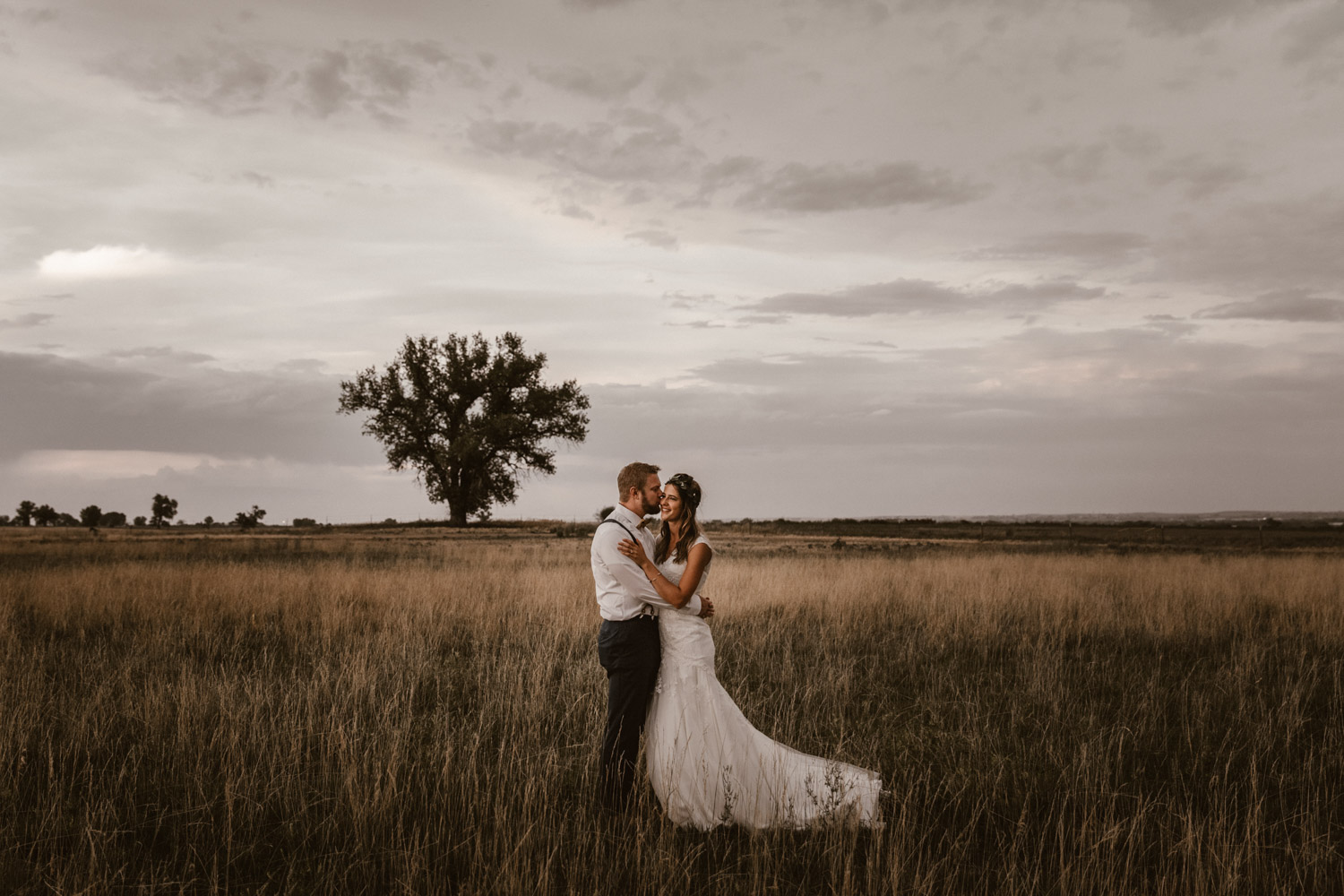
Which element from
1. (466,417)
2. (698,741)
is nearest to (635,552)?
(698,741)

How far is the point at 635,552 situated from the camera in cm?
492

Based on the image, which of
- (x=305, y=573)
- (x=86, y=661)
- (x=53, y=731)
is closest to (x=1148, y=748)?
(x=53, y=731)

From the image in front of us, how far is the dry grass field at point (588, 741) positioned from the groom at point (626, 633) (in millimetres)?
352

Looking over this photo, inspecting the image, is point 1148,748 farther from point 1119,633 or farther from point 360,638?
point 360,638

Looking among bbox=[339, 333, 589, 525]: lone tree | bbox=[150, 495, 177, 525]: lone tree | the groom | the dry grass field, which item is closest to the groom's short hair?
the groom

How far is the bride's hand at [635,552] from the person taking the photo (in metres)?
4.92

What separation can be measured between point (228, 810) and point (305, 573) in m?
14.6

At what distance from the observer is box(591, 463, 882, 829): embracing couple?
5.05 m

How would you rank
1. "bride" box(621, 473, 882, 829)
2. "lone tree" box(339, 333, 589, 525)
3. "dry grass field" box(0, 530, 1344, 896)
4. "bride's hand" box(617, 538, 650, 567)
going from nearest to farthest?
1. "dry grass field" box(0, 530, 1344, 896)
2. "bride's hand" box(617, 538, 650, 567)
3. "bride" box(621, 473, 882, 829)
4. "lone tree" box(339, 333, 589, 525)

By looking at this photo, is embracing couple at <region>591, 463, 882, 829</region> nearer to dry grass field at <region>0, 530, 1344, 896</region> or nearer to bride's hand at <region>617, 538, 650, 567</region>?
bride's hand at <region>617, 538, 650, 567</region>

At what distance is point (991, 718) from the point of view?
7.82 meters

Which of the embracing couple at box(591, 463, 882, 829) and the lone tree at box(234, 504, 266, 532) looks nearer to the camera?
the embracing couple at box(591, 463, 882, 829)

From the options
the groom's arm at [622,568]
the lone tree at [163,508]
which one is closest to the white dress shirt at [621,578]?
the groom's arm at [622,568]

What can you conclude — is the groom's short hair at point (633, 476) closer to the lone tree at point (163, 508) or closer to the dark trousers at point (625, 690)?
the dark trousers at point (625, 690)
